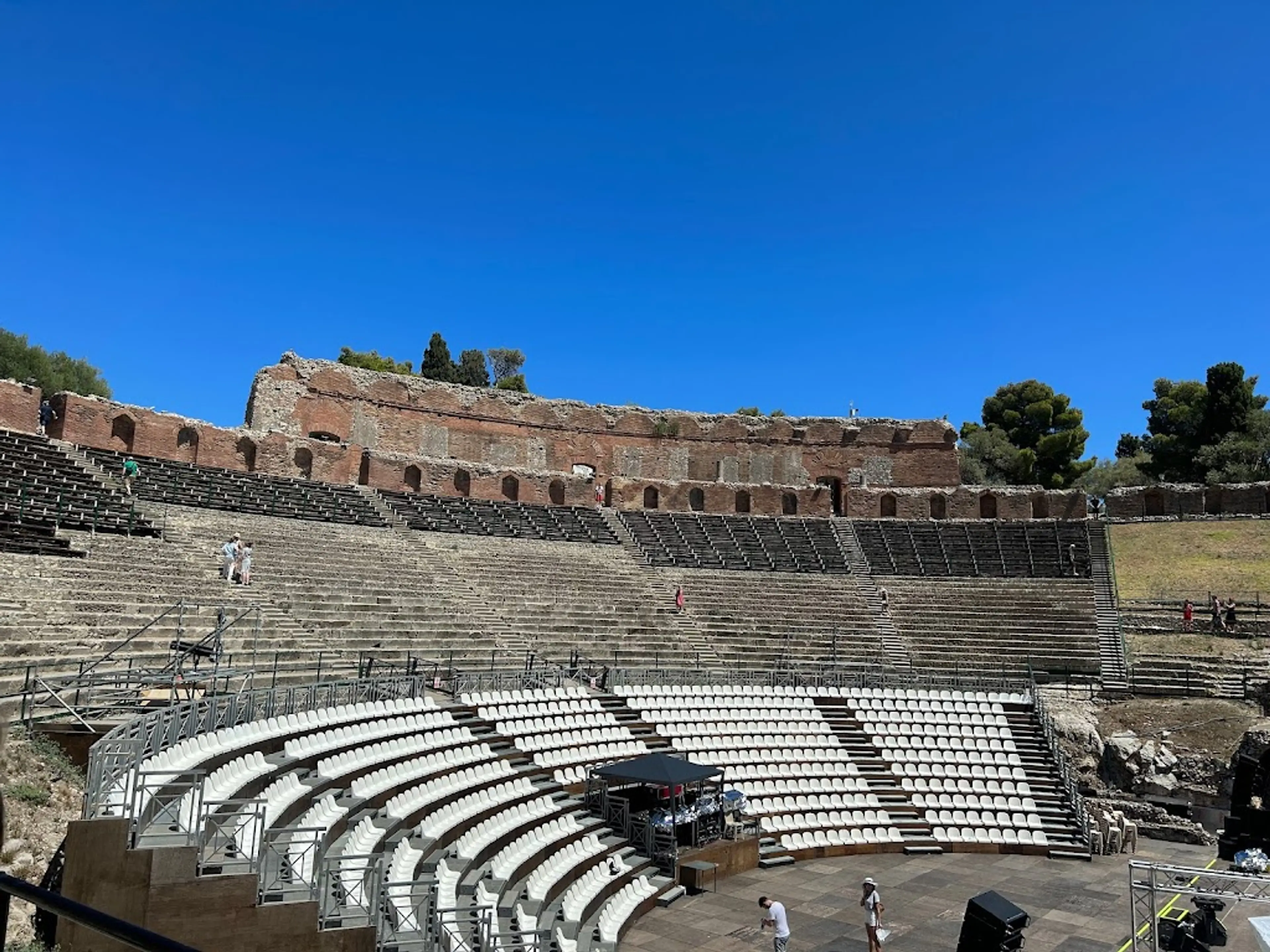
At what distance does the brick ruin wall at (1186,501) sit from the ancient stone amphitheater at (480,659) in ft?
6.32

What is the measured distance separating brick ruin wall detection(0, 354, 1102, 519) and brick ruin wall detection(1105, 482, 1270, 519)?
6.20 ft

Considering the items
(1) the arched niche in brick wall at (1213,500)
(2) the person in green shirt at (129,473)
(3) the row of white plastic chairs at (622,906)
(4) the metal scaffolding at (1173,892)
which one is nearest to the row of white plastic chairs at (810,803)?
(3) the row of white plastic chairs at (622,906)

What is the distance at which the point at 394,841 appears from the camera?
10.8 metres

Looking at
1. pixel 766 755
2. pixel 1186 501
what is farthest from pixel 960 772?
pixel 1186 501

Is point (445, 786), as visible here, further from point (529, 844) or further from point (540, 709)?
point (540, 709)

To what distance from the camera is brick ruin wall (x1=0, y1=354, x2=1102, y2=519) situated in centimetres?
3234

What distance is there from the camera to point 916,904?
14008mm

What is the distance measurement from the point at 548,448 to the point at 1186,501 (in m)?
28.1

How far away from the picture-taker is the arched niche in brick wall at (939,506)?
39.7 metres

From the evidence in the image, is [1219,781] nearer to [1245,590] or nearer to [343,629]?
[1245,590]

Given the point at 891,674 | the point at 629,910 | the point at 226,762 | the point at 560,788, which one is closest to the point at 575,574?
the point at 891,674

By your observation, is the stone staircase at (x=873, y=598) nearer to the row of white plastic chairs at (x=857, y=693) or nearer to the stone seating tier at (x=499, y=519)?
the row of white plastic chairs at (x=857, y=693)

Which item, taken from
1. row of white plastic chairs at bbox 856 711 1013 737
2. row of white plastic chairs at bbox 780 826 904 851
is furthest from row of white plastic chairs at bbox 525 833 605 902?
row of white plastic chairs at bbox 856 711 1013 737

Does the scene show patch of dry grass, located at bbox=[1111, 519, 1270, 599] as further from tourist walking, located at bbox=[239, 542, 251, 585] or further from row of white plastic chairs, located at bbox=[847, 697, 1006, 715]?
tourist walking, located at bbox=[239, 542, 251, 585]
